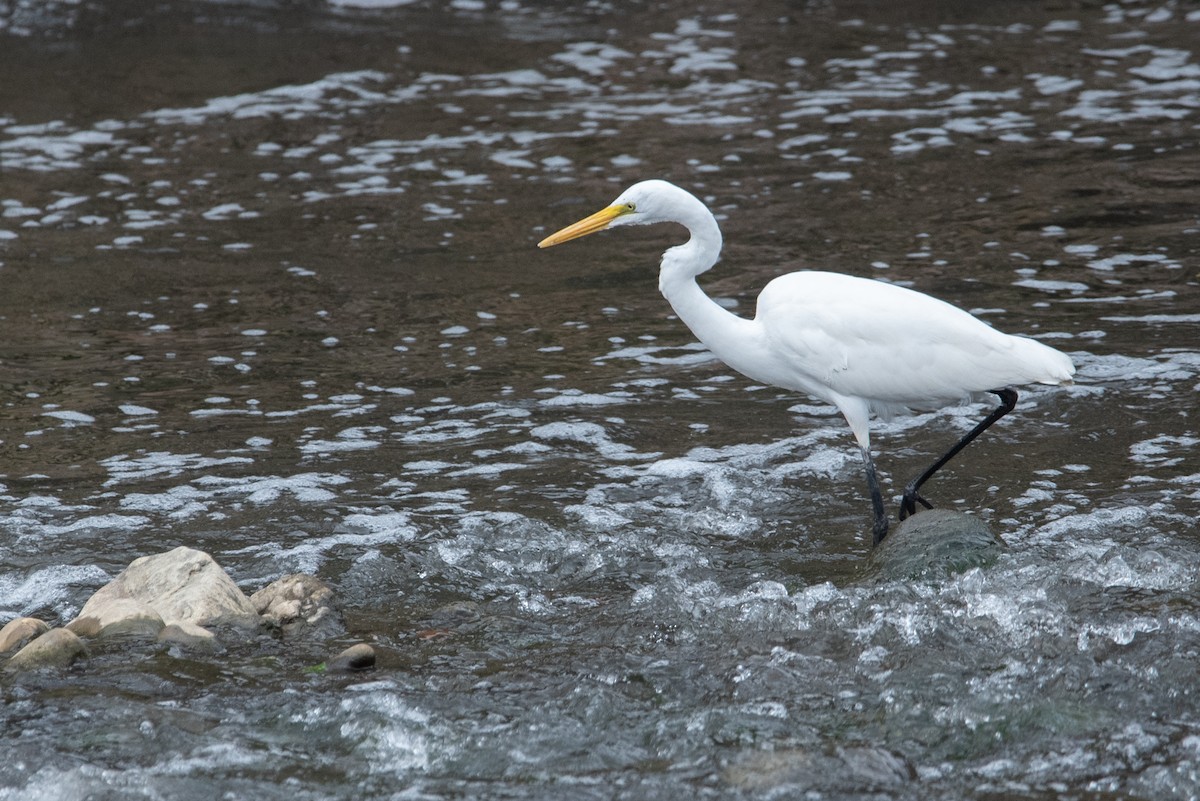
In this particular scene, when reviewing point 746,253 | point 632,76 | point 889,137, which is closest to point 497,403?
point 746,253

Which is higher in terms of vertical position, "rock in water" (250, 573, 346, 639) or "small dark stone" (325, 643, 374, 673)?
"small dark stone" (325, 643, 374, 673)

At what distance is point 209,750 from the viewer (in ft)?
14.8

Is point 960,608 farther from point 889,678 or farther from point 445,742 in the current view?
point 445,742

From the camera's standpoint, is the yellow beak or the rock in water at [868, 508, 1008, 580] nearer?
the rock in water at [868, 508, 1008, 580]

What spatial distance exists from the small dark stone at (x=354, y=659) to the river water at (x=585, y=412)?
96 mm

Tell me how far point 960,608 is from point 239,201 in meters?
7.57

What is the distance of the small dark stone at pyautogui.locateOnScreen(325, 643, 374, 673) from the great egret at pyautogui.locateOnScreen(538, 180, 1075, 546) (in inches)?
83.9

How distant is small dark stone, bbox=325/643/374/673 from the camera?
503 centimetres

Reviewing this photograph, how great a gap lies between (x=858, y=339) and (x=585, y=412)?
1.91 metres

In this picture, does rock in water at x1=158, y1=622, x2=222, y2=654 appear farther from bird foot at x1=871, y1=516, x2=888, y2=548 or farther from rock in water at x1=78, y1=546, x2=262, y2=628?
bird foot at x1=871, y1=516, x2=888, y2=548

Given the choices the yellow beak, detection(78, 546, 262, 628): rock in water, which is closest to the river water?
detection(78, 546, 262, 628): rock in water

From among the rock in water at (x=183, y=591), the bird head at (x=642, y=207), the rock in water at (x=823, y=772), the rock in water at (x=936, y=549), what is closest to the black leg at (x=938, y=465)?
the rock in water at (x=936, y=549)

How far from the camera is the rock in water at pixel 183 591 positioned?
533cm

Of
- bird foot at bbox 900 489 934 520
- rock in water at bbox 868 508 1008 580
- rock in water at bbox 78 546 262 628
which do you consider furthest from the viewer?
bird foot at bbox 900 489 934 520
